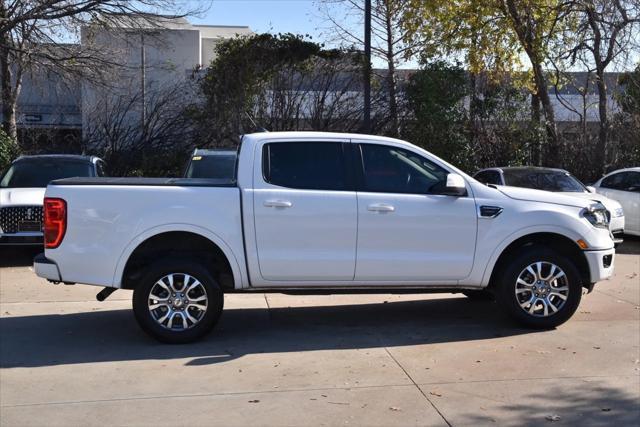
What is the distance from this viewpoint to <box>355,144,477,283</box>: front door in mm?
6684

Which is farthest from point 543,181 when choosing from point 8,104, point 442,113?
point 8,104

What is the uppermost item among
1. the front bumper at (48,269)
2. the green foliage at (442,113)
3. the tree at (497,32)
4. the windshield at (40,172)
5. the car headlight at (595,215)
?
the tree at (497,32)

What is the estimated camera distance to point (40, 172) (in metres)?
12.1

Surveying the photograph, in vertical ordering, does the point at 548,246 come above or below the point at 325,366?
above

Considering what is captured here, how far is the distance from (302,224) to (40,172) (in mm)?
7306

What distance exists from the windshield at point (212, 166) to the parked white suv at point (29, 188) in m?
2.32

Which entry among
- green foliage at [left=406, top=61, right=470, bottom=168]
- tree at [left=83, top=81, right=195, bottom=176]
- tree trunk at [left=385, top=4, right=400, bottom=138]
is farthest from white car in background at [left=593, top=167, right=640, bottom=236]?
tree at [left=83, top=81, right=195, bottom=176]

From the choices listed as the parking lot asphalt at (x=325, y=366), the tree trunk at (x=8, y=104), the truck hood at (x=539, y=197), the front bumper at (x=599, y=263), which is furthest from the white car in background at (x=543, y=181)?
the tree trunk at (x=8, y=104)

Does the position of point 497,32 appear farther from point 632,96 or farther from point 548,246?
point 548,246

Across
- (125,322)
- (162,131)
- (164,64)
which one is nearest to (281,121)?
(162,131)

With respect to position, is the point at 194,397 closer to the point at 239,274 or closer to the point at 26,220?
the point at 239,274

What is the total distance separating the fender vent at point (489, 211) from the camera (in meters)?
6.83

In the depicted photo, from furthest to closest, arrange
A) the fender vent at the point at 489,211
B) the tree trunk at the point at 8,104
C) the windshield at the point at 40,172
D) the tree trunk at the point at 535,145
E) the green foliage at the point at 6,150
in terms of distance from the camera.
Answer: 1. the tree trunk at the point at 535,145
2. the tree trunk at the point at 8,104
3. the green foliage at the point at 6,150
4. the windshield at the point at 40,172
5. the fender vent at the point at 489,211

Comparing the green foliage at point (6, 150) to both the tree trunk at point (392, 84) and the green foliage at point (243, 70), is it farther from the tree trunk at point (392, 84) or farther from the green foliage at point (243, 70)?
the tree trunk at point (392, 84)
